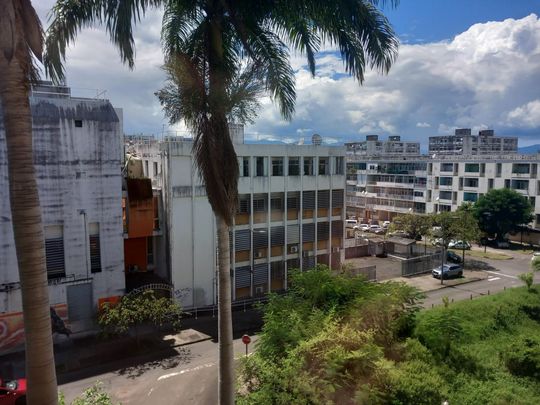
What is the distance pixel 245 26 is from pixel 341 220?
1031 inches

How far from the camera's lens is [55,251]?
2253 centimetres

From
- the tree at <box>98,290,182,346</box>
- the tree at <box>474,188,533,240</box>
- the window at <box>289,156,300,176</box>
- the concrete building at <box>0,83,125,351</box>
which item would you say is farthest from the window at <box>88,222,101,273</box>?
the tree at <box>474,188,533,240</box>

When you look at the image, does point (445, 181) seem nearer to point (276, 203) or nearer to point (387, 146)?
point (276, 203)

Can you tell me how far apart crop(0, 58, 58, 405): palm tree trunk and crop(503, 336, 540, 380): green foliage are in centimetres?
1626

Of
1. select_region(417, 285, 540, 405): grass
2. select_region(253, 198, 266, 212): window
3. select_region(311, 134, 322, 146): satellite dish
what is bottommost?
select_region(417, 285, 540, 405): grass

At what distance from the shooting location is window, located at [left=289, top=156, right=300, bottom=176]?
3094 centimetres

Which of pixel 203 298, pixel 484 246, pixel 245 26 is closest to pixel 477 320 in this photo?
pixel 203 298

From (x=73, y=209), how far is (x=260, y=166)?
40.6 feet

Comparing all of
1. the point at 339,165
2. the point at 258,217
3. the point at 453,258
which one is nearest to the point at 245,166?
the point at 258,217

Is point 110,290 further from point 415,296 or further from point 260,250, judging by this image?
point 415,296

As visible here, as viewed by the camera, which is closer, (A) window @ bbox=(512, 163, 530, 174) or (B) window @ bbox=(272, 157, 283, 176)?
(B) window @ bbox=(272, 157, 283, 176)

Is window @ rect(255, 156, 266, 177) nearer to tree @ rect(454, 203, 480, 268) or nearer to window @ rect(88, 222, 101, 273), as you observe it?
window @ rect(88, 222, 101, 273)

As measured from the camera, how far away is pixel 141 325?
2578cm

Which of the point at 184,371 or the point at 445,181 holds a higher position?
the point at 445,181
